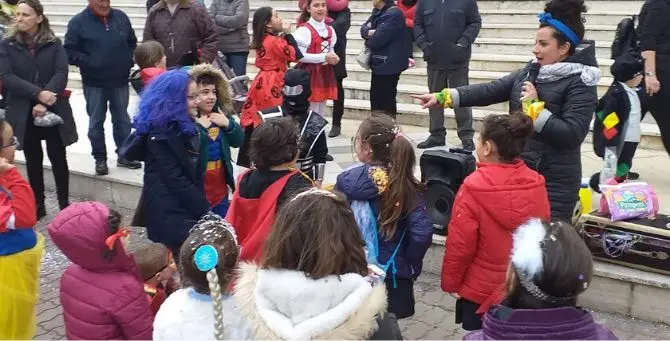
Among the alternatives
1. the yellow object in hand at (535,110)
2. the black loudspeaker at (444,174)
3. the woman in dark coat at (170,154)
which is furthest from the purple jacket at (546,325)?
the woman in dark coat at (170,154)

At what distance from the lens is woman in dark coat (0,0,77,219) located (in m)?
5.75

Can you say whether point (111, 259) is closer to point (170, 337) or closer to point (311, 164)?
point (170, 337)

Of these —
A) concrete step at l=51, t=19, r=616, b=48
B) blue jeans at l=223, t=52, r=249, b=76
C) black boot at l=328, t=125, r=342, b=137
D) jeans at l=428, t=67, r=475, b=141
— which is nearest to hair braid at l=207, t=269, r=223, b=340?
jeans at l=428, t=67, r=475, b=141

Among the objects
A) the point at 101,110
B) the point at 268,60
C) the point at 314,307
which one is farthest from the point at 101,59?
the point at 314,307

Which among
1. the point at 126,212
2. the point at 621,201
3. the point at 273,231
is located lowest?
the point at 126,212

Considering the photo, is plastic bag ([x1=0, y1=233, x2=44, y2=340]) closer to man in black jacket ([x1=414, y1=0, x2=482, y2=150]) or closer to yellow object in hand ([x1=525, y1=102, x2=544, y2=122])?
yellow object in hand ([x1=525, y1=102, x2=544, y2=122])

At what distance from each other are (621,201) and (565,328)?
2746 millimetres

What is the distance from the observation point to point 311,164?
4.71 meters

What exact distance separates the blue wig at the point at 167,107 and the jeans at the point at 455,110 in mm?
3691

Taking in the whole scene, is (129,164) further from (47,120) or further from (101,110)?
(47,120)

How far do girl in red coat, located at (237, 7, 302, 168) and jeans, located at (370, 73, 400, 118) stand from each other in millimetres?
1234

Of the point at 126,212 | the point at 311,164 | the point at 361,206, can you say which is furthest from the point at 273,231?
the point at 126,212

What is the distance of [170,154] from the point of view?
13.5 ft

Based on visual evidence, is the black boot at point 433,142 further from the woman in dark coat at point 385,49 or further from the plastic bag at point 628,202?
the plastic bag at point 628,202
